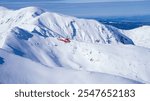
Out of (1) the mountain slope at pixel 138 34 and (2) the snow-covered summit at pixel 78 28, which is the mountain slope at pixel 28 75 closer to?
(2) the snow-covered summit at pixel 78 28

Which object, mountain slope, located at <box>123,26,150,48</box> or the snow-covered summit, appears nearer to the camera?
the snow-covered summit

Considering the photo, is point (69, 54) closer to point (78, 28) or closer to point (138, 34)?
point (78, 28)

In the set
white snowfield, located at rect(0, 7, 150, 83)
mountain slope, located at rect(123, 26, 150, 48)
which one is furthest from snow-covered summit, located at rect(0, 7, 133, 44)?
mountain slope, located at rect(123, 26, 150, 48)

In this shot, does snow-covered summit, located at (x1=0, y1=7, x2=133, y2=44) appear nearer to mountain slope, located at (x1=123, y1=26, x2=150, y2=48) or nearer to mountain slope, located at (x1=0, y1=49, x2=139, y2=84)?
mountain slope, located at (x1=123, y1=26, x2=150, y2=48)

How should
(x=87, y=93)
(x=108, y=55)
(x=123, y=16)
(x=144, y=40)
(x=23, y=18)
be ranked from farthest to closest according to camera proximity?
(x=23, y=18) → (x=144, y=40) → (x=108, y=55) → (x=123, y=16) → (x=87, y=93)

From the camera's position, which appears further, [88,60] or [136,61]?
[88,60]

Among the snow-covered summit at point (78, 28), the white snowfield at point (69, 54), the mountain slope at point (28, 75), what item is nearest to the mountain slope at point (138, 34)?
the white snowfield at point (69, 54)

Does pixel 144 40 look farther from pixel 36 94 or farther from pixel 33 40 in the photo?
pixel 36 94

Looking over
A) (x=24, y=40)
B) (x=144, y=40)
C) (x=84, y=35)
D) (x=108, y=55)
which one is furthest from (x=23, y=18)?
(x=108, y=55)
